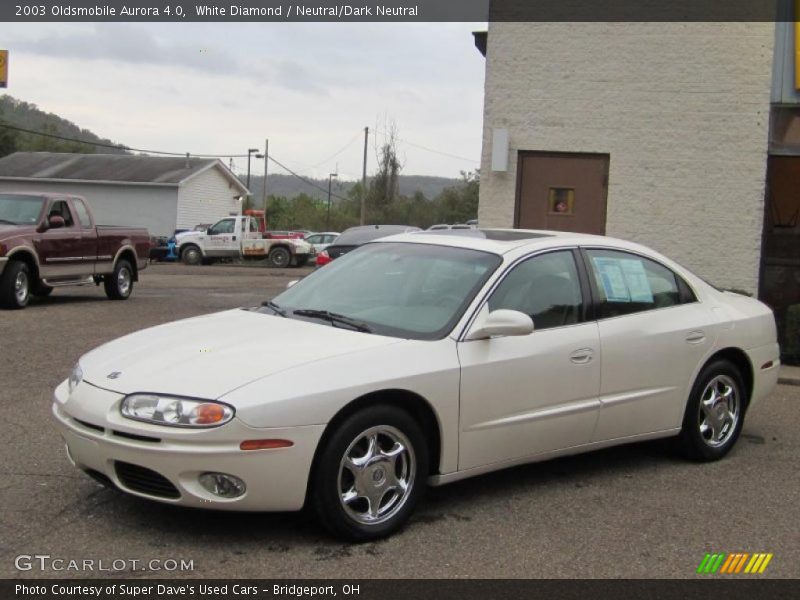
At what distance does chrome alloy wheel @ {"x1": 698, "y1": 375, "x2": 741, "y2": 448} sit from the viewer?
599 centimetres

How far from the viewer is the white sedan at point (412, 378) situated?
159 inches

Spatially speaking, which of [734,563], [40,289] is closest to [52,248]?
[40,289]

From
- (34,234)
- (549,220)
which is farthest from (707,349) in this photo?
(34,234)

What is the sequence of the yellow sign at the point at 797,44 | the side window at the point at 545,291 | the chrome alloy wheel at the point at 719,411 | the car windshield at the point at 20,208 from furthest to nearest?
the car windshield at the point at 20,208
the yellow sign at the point at 797,44
the chrome alloy wheel at the point at 719,411
the side window at the point at 545,291

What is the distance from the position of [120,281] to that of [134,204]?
28773mm

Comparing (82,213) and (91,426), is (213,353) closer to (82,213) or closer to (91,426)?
(91,426)

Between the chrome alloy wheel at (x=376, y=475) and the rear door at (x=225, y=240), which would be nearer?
the chrome alloy wheel at (x=376, y=475)

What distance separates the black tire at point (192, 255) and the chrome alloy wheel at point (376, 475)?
29994 mm

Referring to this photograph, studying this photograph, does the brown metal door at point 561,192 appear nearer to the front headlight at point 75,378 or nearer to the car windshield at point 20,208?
the car windshield at point 20,208

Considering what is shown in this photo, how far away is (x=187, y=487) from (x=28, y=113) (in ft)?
385

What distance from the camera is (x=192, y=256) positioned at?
3344 cm

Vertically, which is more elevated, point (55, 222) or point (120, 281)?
point (55, 222)
